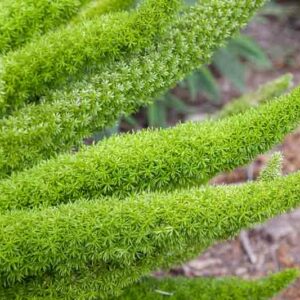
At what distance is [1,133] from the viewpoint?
115 centimetres

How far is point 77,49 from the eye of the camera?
1.15 m

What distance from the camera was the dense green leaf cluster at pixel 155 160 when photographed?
1.08m

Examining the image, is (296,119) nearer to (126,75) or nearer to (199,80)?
(126,75)

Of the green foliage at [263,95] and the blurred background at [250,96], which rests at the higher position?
the green foliage at [263,95]

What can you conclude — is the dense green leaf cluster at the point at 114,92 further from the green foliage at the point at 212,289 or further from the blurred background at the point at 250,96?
the green foliage at the point at 212,289

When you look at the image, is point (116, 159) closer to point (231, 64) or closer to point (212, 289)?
point (212, 289)

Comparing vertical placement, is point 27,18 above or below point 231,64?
above

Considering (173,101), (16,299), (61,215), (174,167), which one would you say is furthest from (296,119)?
(173,101)

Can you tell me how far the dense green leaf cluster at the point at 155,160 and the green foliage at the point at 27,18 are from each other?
0.24 metres

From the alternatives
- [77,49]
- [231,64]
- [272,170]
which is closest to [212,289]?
[272,170]

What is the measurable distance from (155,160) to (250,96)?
485mm

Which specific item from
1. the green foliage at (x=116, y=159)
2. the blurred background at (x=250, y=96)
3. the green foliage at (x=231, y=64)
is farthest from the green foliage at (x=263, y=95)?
the green foliage at (x=231, y=64)

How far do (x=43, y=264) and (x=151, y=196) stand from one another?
0.59 ft

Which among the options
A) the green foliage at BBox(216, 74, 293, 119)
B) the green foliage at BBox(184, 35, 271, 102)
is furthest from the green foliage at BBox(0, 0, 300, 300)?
the green foliage at BBox(184, 35, 271, 102)
